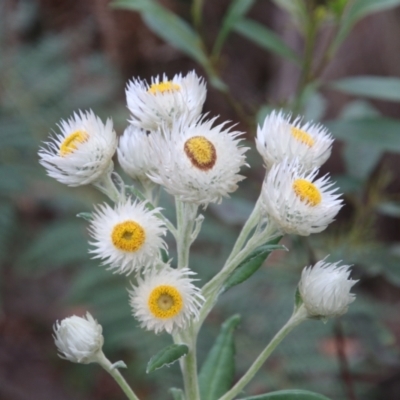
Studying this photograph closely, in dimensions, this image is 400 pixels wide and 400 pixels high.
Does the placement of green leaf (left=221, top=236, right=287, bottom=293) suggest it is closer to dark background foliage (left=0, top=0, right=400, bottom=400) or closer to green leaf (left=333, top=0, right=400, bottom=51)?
dark background foliage (left=0, top=0, right=400, bottom=400)

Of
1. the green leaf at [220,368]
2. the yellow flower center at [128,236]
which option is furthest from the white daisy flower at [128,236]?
the green leaf at [220,368]

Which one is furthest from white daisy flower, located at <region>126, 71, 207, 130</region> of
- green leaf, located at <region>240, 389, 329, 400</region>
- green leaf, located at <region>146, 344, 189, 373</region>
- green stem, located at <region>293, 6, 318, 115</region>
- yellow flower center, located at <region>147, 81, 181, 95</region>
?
green stem, located at <region>293, 6, 318, 115</region>

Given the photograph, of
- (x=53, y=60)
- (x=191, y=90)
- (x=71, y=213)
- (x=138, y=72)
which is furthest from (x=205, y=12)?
(x=191, y=90)

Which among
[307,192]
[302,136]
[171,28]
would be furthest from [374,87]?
[307,192]

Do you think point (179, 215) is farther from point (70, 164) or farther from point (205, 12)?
point (205, 12)

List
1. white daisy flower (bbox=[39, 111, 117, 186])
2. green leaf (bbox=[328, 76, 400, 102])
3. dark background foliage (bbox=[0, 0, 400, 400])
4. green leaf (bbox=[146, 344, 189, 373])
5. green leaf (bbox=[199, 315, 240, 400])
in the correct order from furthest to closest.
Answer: dark background foliage (bbox=[0, 0, 400, 400]) → green leaf (bbox=[328, 76, 400, 102]) → green leaf (bbox=[199, 315, 240, 400]) → white daisy flower (bbox=[39, 111, 117, 186]) → green leaf (bbox=[146, 344, 189, 373])

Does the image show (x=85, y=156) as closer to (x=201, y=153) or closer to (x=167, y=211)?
(x=201, y=153)
